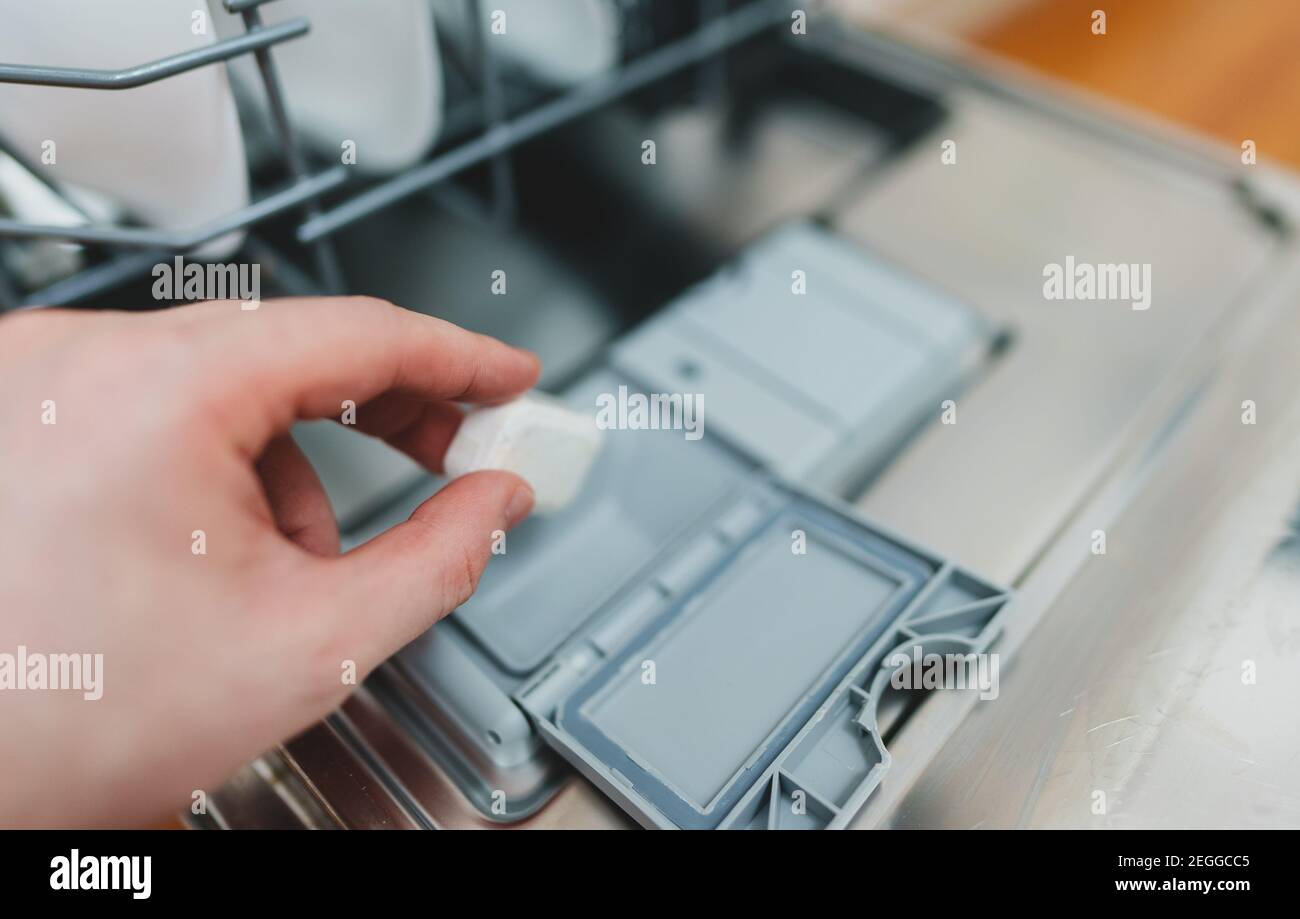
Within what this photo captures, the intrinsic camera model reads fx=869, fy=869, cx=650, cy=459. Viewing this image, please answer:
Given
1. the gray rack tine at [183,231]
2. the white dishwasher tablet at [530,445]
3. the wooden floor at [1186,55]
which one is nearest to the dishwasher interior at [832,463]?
the white dishwasher tablet at [530,445]

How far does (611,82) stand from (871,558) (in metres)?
0.35

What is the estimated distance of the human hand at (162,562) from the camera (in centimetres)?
27

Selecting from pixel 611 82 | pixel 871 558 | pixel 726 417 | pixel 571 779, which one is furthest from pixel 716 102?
pixel 571 779

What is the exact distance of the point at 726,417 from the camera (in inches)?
20.1

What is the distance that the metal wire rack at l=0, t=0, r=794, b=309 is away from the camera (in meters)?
0.35

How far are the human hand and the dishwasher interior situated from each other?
11cm

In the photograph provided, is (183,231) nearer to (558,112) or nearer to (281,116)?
(281,116)

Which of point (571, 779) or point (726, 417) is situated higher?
point (726, 417)

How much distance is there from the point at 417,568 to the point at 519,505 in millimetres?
77

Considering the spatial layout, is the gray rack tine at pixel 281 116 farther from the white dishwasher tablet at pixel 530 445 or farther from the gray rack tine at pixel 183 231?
the white dishwasher tablet at pixel 530 445

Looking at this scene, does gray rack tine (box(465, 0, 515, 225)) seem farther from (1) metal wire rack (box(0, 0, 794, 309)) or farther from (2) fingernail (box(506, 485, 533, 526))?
(2) fingernail (box(506, 485, 533, 526))

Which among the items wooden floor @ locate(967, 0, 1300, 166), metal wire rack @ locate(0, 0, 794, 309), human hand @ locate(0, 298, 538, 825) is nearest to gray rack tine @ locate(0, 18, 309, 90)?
metal wire rack @ locate(0, 0, 794, 309)

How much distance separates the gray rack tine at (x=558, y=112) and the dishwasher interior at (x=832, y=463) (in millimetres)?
42
